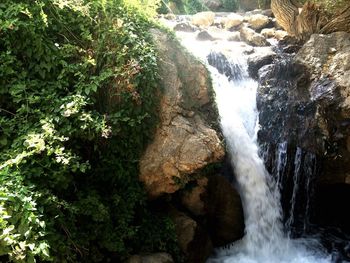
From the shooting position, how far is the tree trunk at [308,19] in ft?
26.0

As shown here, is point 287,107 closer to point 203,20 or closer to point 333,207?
point 333,207

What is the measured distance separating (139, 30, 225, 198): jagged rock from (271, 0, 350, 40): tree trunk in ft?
15.2

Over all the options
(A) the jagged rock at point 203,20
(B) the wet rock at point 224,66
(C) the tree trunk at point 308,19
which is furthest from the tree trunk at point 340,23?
(A) the jagged rock at point 203,20

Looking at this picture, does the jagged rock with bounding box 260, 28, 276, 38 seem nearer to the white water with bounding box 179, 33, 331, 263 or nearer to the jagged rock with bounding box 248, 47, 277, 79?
the jagged rock with bounding box 248, 47, 277, 79

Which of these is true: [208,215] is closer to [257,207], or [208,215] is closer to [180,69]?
[257,207]

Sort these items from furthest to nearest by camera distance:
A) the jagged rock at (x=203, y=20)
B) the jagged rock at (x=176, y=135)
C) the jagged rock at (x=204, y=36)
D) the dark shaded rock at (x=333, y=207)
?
the jagged rock at (x=203, y=20) < the jagged rock at (x=204, y=36) < the dark shaded rock at (x=333, y=207) < the jagged rock at (x=176, y=135)

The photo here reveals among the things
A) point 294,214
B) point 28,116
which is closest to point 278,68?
point 294,214

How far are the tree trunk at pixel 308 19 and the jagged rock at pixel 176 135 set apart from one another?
4638 millimetres

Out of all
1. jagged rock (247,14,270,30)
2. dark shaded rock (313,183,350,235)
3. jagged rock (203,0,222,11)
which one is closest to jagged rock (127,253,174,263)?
dark shaded rock (313,183,350,235)

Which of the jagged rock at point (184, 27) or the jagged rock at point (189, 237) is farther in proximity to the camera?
the jagged rock at point (184, 27)

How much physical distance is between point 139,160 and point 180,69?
5.25 feet

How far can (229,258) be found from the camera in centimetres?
552

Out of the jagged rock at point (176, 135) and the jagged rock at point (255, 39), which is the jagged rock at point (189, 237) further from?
the jagged rock at point (255, 39)

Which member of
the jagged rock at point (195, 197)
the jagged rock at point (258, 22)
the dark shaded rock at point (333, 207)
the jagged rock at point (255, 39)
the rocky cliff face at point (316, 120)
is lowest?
the dark shaded rock at point (333, 207)
